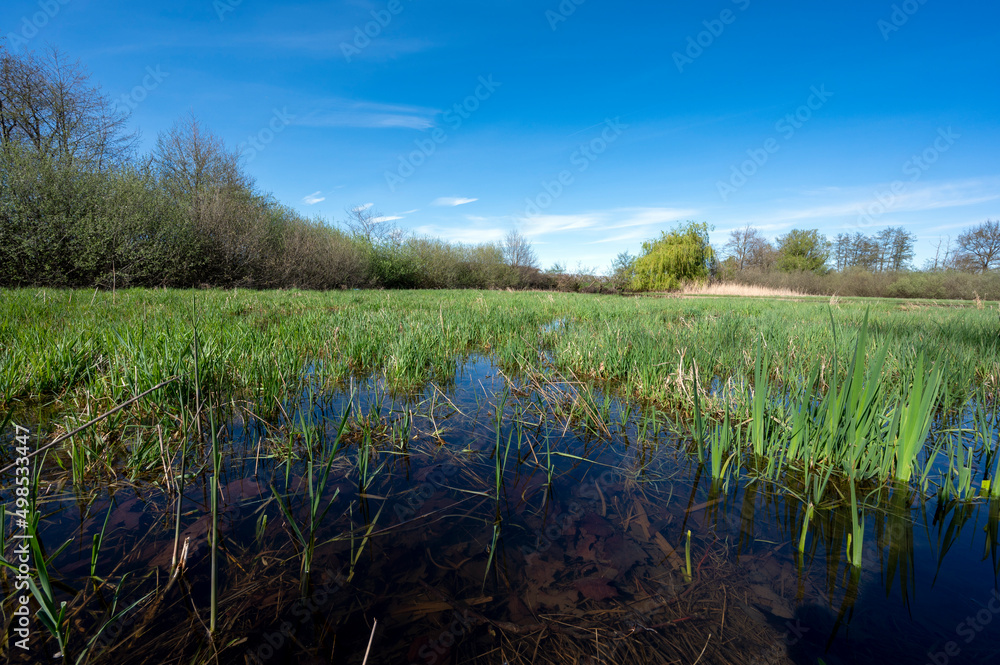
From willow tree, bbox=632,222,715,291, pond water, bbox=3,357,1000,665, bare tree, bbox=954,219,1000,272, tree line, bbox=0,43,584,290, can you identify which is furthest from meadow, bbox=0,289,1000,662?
bare tree, bbox=954,219,1000,272

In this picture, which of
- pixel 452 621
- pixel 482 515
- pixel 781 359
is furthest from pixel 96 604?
pixel 781 359

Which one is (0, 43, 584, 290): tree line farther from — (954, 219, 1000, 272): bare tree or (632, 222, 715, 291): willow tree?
(954, 219, 1000, 272): bare tree

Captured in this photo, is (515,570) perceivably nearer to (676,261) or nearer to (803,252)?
(676,261)

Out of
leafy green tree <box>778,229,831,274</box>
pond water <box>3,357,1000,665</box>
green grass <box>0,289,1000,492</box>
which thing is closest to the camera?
→ pond water <box>3,357,1000,665</box>

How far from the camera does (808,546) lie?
4.64 feet

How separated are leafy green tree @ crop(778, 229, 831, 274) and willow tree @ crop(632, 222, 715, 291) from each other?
22.0m

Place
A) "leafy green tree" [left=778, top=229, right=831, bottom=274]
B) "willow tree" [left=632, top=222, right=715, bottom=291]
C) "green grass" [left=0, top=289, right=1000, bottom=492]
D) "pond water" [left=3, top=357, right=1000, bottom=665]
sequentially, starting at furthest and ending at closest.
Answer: "leafy green tree" [left=778, top=229, right=831, bottom=274] < "willow tree" [left=632, top=222, right=715, bottom=291] < "green grass" [left=0, top=289, right=1000, bottom=492] < "pond water" [left=3, top=357, right=1000, bottom=665]

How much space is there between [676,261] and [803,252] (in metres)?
27.2

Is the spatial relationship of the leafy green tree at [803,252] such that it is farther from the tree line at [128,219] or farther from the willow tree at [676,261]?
the tree line at [128,219]

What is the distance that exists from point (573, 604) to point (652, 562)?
1.15 feet

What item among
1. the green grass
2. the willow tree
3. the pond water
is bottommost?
the pond water

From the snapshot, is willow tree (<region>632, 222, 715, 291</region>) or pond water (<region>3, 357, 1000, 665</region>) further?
willow tree (<region>632, 222, 715, 291</region>)

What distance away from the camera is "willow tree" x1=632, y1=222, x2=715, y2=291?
2750 cm

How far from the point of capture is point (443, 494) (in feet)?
5.72
